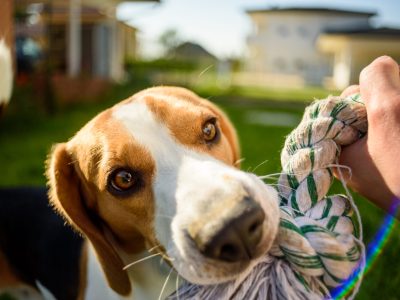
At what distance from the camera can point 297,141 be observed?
192 cm

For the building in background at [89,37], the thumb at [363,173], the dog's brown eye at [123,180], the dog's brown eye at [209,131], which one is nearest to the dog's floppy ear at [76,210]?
the dog's brown eye at [123,180]

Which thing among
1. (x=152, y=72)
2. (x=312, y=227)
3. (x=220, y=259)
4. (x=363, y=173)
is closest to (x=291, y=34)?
(x=152, y=72)

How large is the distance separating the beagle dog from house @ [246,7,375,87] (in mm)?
46384

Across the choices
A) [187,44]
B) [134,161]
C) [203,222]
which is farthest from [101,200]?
[187,44]

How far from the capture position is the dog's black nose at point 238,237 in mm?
1484

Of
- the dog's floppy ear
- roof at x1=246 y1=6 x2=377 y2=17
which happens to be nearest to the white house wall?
roof at x1=246 y1=6 x2=377 y2=17

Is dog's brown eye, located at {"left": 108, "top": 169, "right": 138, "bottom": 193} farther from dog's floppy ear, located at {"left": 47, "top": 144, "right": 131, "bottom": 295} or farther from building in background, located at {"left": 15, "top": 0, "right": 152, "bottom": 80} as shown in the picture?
building in background, located at {"left": 15, "top": 0, "right": 152, "bottom": 80}

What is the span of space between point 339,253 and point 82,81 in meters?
13.7

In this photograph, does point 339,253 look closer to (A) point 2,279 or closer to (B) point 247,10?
(A) point 2,279

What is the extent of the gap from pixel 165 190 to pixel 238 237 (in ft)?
1.77

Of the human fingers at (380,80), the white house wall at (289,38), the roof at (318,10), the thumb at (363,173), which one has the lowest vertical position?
the white house wall at (289,38)

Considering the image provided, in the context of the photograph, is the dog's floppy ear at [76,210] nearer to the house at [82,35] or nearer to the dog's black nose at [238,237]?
the dog's black nose at [238,237]

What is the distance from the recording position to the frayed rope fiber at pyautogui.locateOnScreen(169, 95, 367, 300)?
5.21ft

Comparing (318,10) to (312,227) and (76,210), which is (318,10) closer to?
(76,210)
